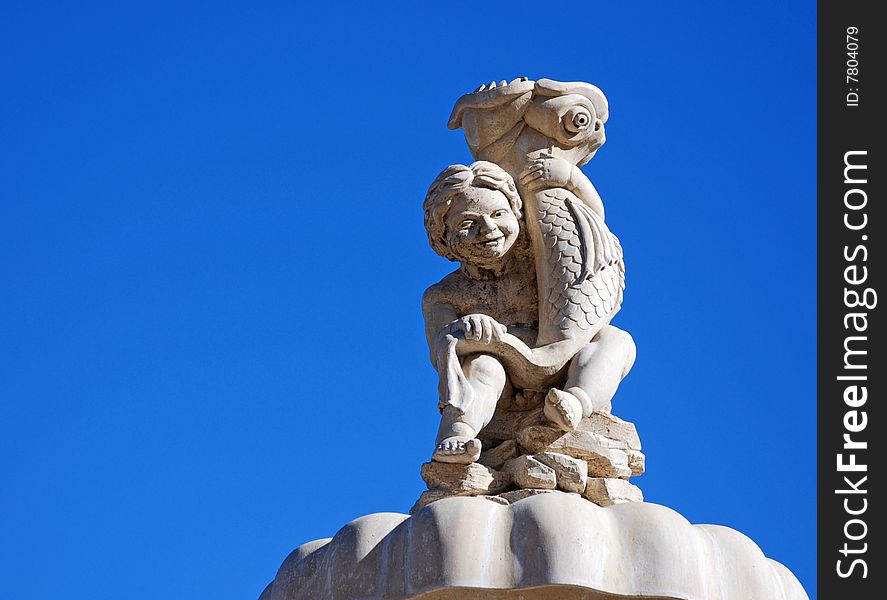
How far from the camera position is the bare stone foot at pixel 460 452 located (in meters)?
7.80

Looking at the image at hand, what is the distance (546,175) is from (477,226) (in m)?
0.59

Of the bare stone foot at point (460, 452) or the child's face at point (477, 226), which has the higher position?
the child's face at point (477, 226)

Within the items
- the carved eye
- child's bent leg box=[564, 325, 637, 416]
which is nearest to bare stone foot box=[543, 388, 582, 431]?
child's bent leg box=[564, 325, 637, 416]

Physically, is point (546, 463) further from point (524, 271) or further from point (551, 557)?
point (524, 271)

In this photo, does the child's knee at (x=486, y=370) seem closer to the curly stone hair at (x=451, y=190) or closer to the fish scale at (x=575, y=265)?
the fish scale at (x=575, y=265)

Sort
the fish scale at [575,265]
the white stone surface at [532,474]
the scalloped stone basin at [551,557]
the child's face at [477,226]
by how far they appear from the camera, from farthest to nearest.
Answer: the child's face at [477,226]
the fish scale at [575,265]
the white stone surface at [532,474]
the scalloped stone basin at [551,557]

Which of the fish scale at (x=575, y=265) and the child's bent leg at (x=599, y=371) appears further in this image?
the fish scale at (x=575, y=265)

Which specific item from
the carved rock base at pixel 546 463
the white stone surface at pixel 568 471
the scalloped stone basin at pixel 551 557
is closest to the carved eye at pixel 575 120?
the carved rock base at pixel 546 463

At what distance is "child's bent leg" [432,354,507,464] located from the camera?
7.82 meters

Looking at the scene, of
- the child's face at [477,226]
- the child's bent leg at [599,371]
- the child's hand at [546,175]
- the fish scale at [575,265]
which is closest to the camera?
the child's bent leg at [599,371]

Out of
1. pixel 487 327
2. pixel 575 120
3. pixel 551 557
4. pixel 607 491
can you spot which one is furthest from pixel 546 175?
pixel 551 557

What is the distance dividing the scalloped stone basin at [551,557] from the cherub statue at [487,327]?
0.73m

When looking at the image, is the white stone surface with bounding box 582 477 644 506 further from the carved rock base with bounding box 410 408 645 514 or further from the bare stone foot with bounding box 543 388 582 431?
the bare stone foot with bounding box 543 388 582 431

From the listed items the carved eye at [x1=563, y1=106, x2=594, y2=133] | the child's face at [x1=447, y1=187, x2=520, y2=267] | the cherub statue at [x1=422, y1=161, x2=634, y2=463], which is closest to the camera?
the cherub statue at [x1=422, y1=161, x2=634, y2=463]
